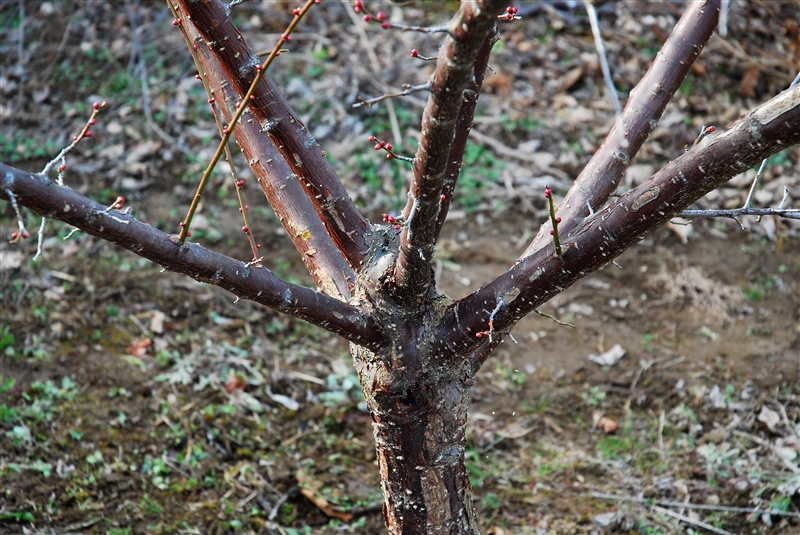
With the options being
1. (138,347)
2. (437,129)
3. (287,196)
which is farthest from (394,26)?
(138,347)

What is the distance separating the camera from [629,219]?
1.42 metres

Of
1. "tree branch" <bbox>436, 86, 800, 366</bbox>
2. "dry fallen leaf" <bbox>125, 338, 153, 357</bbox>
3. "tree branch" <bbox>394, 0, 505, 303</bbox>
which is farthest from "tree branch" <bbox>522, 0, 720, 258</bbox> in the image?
"dry fallen leaf" <bbox>125, 338, 153, 357</bbox>

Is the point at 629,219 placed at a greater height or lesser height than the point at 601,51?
lesser

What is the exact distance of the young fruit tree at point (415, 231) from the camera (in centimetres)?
130

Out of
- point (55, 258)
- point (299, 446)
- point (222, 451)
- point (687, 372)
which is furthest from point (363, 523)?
point (55, 258)

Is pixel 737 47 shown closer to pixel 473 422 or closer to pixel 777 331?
pixel 777 331

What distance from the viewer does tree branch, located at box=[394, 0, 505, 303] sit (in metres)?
1.06

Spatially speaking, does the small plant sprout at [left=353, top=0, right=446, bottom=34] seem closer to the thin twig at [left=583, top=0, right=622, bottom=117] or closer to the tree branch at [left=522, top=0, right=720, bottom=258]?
the tree branch at [left=522, top=0, right=720, bottom=258]

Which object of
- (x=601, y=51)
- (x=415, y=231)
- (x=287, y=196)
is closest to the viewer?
(x=415, y=231)

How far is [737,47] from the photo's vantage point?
5441mm

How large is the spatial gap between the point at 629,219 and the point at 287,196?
1042mm

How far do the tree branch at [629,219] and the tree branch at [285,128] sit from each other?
36 centimetres

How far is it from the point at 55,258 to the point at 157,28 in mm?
2843

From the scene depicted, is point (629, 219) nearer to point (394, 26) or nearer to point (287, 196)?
point (394, 26)
